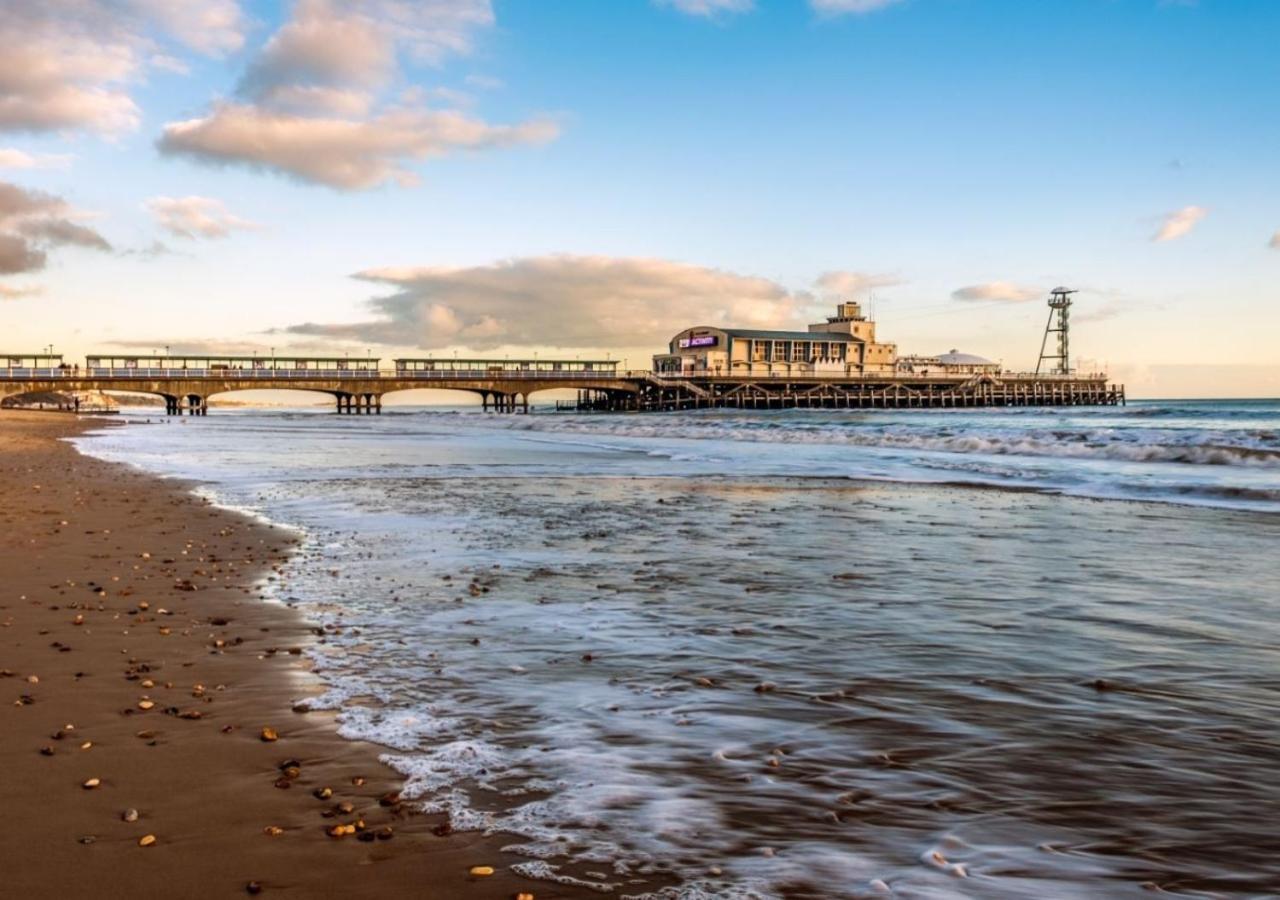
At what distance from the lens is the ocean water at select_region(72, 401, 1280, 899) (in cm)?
333

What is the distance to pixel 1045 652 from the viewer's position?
19.7 feet

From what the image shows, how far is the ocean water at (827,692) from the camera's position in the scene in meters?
3.33

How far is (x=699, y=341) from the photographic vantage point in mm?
110938

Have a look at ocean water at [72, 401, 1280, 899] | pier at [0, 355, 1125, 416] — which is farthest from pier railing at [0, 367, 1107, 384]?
ocean water at [72, 401, 1280, 899]

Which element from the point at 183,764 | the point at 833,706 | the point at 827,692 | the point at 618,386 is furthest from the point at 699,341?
the point at 183,764

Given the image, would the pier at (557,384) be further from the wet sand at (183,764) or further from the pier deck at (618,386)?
the wet sand at (183,764)

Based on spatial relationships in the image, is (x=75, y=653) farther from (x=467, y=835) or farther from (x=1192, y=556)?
(x=1192, y=556)

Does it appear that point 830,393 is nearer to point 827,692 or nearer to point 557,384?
point 557,384

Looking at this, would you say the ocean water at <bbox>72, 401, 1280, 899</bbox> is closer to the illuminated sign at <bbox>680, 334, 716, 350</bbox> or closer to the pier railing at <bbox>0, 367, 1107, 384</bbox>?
the pier railing at <bbox>0, 367, 1107, 384</bbox>

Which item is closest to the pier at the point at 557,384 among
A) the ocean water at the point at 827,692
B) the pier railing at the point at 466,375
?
the pier railing at the point at 466,375

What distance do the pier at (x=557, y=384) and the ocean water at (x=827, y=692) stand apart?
266 ft

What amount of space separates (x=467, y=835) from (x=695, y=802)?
35.7 inches

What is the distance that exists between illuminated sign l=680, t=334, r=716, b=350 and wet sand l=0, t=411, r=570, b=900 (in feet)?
336

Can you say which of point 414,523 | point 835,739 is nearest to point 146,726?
point 835,739
